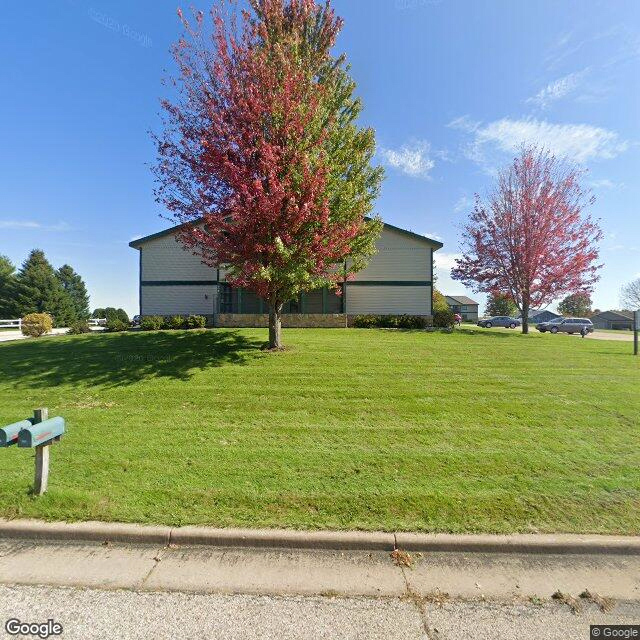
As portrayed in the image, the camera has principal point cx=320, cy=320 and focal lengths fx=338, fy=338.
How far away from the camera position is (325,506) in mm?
3521

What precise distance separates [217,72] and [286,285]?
5.58 m

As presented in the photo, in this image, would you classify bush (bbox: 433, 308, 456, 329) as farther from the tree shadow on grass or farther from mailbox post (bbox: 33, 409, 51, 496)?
mailbox post (bbox: 33, 409, 51, 496)

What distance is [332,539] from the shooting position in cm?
310

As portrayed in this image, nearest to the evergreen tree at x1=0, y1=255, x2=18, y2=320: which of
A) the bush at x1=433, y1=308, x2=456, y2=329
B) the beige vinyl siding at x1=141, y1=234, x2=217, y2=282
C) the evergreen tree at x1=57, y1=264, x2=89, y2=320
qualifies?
the evergreen tree at x1=57, y1=264, x2=89, y2=320

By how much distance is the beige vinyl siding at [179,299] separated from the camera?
2152cm

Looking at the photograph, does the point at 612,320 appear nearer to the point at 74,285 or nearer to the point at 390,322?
the point at 390,322

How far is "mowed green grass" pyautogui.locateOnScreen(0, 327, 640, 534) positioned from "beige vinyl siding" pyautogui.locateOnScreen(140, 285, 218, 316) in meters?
11.8

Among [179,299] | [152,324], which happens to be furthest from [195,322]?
[179,299]

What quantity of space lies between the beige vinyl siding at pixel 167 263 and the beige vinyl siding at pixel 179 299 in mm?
640

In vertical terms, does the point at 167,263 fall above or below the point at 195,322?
above

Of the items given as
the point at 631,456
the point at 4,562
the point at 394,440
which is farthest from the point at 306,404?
the point at 631,456

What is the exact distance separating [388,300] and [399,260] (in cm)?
263

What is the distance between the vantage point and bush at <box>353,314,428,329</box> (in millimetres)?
17953

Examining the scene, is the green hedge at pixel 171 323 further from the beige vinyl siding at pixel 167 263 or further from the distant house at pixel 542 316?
the distant house at pixel 542 316
